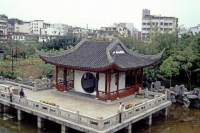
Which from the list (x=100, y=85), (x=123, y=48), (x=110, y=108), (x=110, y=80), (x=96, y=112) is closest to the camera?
(x=96, y=112)

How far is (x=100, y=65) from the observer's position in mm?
15898

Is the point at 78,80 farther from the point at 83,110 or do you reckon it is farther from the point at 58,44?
the point at 58,44

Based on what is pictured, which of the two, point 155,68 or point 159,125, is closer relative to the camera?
point 159,125

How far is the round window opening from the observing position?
18594mm

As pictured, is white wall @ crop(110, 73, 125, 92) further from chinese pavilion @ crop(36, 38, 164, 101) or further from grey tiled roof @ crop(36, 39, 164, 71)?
grey tiled roof @ crop(36, 39, 164, 71)

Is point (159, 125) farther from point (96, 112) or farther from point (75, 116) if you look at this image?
point (75, 116)

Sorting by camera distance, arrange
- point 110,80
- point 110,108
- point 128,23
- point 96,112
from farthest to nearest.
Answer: point 128,23 < point 110,80 < point 110,108 < point 96,112

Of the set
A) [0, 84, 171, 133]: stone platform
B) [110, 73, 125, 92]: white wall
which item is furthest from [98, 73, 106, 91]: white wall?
[0, 84, 171, 133]: stone platform

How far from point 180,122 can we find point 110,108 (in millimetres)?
5572

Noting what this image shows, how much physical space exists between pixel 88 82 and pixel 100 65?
382cm

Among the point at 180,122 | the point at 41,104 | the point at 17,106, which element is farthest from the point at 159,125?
the point at 17,106

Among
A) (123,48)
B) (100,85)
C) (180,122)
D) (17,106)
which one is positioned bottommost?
(180,122)

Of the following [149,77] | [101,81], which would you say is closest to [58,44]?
[149,77]

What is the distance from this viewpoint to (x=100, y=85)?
17359 millimetres
